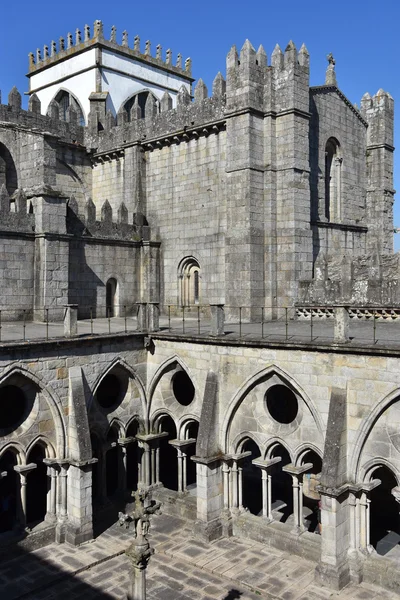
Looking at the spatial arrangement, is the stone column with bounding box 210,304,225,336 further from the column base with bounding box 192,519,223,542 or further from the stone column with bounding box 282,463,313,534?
the column base with bounding box 192,519,223,542

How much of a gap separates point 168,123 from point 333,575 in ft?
60.6

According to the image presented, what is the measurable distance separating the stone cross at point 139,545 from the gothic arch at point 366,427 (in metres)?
5.76

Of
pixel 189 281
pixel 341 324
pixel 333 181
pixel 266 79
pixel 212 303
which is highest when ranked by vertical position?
pixel 266 79

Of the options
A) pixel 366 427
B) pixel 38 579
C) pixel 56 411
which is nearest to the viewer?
pixel 366 427

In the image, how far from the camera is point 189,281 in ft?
82.0

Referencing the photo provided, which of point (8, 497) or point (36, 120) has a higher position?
point (36, 120)

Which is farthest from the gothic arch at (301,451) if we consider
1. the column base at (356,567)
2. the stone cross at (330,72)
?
the stone cross at (330,72)

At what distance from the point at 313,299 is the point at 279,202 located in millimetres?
3894

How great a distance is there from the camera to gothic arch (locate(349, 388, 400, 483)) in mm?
13195

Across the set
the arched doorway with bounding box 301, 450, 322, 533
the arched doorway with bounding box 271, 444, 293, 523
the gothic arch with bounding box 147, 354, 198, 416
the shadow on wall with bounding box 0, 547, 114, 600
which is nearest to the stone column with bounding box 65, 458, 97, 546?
the shadow on wall with bounding box 0, 547, 114, 600

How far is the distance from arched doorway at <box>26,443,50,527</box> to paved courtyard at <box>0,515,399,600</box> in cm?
232

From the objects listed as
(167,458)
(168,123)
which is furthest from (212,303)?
(168,123)

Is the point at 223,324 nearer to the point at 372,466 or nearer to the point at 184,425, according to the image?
the point at 184,425

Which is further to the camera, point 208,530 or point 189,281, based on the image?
point 189,281
